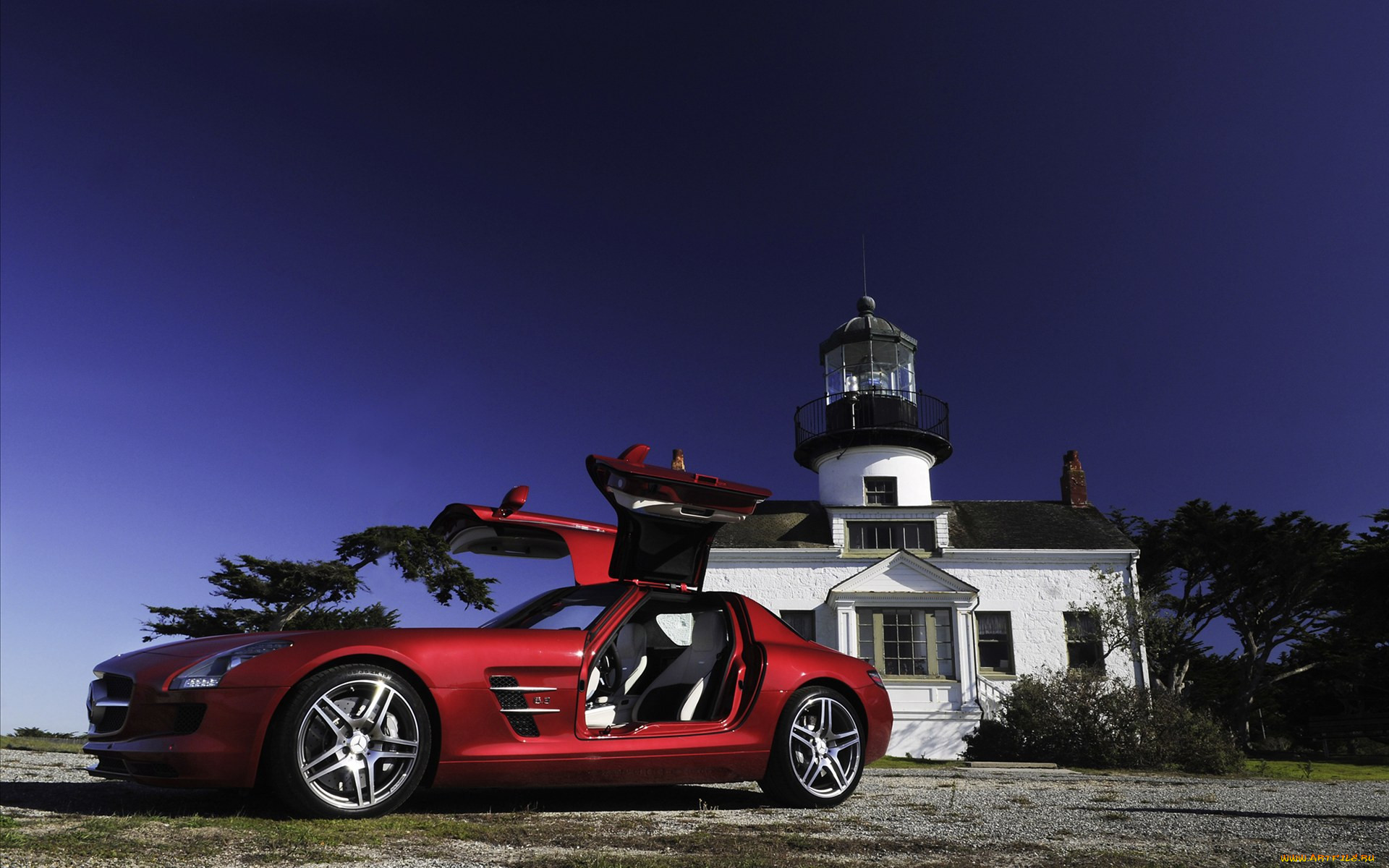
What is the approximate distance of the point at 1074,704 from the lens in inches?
684

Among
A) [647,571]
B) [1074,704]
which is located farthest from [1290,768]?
[647,571]

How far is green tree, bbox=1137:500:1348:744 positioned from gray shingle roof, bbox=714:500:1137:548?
5.21 metres

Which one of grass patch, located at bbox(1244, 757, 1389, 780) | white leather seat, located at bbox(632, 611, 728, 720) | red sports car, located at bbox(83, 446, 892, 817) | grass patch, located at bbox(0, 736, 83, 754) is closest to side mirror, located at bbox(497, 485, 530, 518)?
red sports car, located at bbox(83, 446, 892, 817)

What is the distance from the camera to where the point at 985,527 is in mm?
25281

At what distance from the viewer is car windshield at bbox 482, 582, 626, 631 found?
17.6ft

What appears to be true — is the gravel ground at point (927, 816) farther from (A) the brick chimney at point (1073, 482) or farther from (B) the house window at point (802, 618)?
(A) the brick chimney at point (1073, 482)

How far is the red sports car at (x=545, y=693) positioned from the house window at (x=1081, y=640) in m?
18.3

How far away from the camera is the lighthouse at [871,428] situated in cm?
2588

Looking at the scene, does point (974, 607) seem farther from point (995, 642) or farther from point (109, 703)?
point (109, 703)

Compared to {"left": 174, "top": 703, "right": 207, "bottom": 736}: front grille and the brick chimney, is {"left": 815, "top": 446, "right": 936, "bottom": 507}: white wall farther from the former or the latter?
{"left": 174, "top": 703, "right": 207, "bottom": 736}: front grille

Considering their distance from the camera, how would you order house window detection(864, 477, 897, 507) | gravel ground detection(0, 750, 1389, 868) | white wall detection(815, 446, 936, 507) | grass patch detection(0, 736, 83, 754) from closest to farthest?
gravel ground detection(0, 750, 1389, 868)
grass patch detection(0, 736, 83, 754)
house window detection(864, 477, 897, 507)
white wall detection(815, 446, 936, 507)

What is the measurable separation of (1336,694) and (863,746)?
3394 cm

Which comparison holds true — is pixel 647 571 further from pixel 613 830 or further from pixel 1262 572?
pixel 1262 572

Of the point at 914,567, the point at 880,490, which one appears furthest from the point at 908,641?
the point at 880,490
